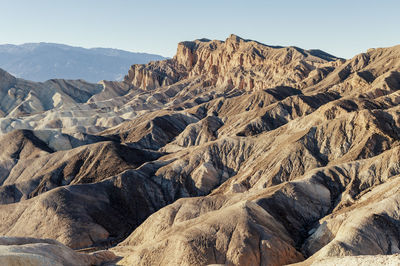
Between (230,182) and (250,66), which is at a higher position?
(250,66)

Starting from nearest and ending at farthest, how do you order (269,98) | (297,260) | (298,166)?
(297,260)
(298,166)
(269,98)

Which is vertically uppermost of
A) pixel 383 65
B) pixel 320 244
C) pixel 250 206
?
pixel 383 65

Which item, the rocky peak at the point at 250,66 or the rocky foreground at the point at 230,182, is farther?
the rocky peak at the point at 250,66

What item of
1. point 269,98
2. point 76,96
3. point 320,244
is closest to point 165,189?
point 320,244

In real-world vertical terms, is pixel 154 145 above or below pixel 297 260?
below

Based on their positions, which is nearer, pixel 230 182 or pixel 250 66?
pixel 230 182

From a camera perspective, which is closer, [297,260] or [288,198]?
[297,260]

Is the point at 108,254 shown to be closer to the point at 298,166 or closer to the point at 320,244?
the point at 320,244

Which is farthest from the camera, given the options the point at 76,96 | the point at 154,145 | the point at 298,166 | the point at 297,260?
the point at 76,96
